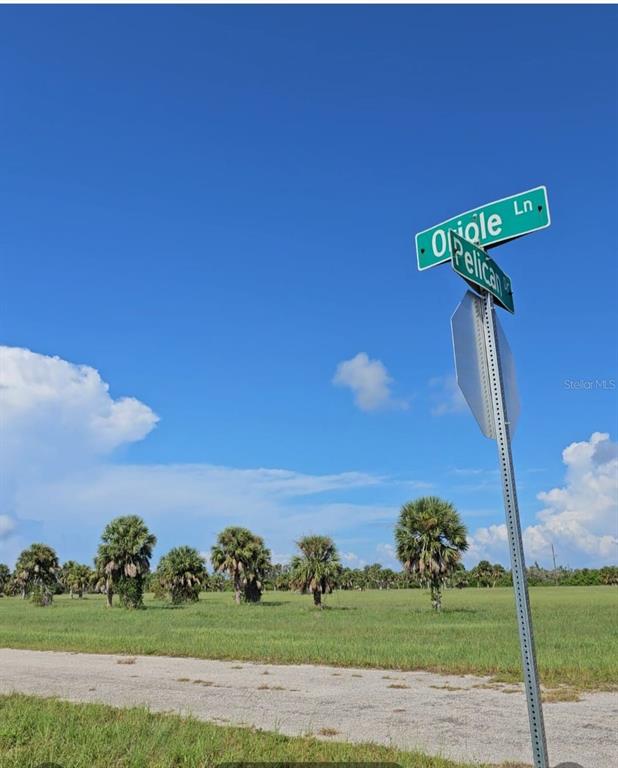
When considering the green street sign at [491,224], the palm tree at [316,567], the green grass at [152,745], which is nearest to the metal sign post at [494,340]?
the green street sign at [491,224]

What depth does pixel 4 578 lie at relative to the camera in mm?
136625

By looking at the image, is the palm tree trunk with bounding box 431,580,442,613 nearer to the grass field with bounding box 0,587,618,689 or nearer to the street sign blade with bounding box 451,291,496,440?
the grass field with bounding box 0,587,618,689

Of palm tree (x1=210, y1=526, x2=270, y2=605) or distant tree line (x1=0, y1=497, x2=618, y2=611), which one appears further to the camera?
palm tree (x1=210, y1=526, x2=270, y2=605)

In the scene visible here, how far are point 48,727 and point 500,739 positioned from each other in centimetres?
605

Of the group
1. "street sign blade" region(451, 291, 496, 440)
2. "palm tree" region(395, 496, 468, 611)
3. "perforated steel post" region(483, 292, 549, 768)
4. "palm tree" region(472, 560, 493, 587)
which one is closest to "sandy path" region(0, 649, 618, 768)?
"perforated steel post" region(483, 292, 549, 768)

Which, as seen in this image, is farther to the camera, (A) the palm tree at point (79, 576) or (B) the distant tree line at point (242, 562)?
(A) the palm tree at point (79, 576)

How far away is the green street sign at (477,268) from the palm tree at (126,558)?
57029mm

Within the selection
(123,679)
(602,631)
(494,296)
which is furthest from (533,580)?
(494,296)

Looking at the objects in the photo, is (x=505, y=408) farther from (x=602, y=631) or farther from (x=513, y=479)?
(x=602, y=631)

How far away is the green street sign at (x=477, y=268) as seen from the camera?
4.05 metres

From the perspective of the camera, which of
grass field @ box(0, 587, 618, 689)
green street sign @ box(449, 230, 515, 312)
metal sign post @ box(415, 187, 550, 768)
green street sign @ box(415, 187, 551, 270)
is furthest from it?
grass field @ box(0, 587, 618, 689)

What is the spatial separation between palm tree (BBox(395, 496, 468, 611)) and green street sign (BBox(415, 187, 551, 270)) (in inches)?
1595

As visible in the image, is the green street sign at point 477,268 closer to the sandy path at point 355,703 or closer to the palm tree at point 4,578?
the sandy path at point 355,703

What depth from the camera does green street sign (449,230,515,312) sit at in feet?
13.3
